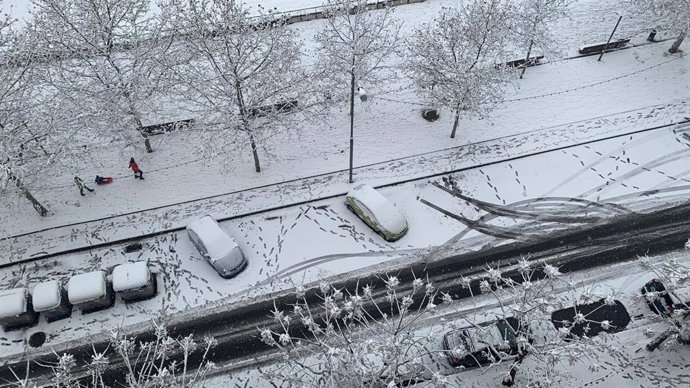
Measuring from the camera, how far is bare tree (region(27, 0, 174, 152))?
22.7 meters

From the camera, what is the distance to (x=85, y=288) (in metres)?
21.3

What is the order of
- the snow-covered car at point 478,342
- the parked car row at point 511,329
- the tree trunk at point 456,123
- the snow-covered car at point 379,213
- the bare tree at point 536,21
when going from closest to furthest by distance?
the parked car row at point 511,329 < the snow-covered car at point 478,342 < the snow-covered car at point 379,213 < the tree trunk at point 456,123 < the bare tree at point 536,21

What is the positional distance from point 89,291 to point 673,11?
34287 millimetres

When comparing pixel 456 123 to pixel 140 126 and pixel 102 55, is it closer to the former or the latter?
pixel 140 126

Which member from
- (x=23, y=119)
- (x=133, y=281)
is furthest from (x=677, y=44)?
(x=23, y=119)

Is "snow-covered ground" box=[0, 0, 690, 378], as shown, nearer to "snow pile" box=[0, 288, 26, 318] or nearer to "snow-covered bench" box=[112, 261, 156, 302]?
"snow-covered bench" box=[112, 261, 156, 302]

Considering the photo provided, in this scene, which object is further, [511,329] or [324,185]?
[324,185]

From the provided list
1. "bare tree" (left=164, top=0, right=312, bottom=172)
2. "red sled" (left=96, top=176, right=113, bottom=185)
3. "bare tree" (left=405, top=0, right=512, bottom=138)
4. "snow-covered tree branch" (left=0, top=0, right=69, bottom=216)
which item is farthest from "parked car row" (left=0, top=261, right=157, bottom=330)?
"bare tree" (left=405, top=0, right=512, bottom=138)

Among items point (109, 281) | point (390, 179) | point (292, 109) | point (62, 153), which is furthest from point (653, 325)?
point (62, 153)

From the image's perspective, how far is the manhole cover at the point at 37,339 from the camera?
836 inches

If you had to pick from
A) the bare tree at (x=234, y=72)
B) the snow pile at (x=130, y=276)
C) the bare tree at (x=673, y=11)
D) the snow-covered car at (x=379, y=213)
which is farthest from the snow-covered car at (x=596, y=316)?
the bare tree at (x=673, y=11)

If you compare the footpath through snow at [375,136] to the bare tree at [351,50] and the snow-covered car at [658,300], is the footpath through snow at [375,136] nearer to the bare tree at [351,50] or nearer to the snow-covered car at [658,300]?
the bare tree at [351,50]

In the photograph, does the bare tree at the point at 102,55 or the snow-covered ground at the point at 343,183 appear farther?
the snow-covered ground at the point at 343,183

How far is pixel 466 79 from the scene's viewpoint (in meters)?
26.0
